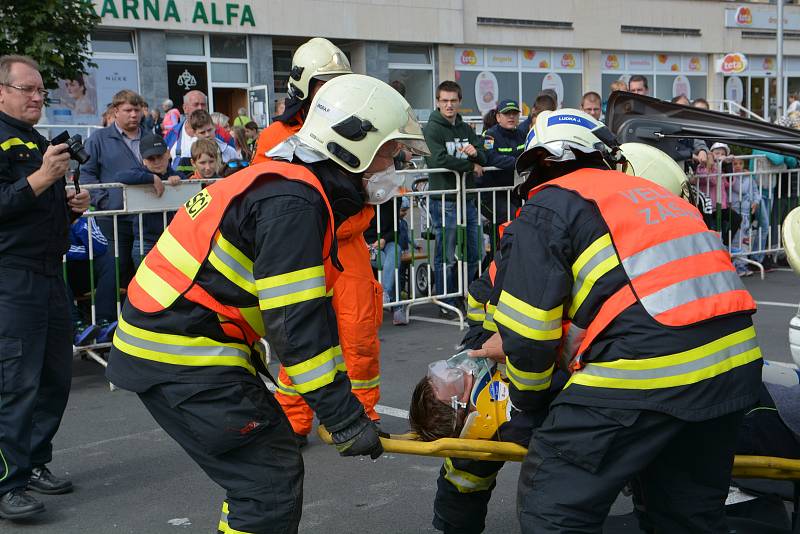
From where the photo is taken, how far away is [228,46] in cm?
2209

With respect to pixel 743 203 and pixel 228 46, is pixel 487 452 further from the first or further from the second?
pixel 228 46

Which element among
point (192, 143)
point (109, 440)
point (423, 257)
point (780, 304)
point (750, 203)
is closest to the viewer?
point (109, 440)

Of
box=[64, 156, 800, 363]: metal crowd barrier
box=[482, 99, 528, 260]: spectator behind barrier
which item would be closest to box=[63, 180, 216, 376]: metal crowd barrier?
box=[64, 156, 800, 363]: metal crowd barrier

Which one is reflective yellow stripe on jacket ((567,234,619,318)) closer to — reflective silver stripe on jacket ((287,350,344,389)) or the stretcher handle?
the stretcher handle

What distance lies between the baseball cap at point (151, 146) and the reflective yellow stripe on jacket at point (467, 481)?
14.9 feet

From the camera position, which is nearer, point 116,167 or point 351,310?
point 351,310

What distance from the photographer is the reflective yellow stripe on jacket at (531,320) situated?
2.84 m

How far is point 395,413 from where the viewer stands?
602 centimetres

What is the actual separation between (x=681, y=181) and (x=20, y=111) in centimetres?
310

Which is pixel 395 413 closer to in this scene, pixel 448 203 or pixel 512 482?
pixel 512 482

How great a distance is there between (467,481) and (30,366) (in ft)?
7.25

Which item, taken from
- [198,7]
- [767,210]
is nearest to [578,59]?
[198,7]

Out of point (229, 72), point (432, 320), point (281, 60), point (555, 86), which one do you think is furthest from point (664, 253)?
point (555, 86)

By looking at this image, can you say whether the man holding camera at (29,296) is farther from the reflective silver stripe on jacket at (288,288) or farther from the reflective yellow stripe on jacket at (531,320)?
the reflective yellow stripe on jacket at (531,320)
